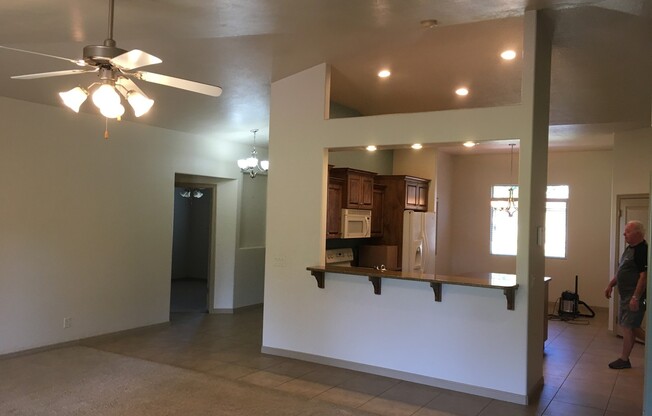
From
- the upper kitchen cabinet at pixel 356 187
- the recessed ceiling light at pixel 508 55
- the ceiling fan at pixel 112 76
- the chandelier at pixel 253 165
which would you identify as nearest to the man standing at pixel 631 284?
the recessed ceiling light at pixel 508 55

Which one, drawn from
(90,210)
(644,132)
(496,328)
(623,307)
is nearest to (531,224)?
(496,328)

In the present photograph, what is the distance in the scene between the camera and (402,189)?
739 centimetres

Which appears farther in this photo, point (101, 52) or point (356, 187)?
point (356, 187)

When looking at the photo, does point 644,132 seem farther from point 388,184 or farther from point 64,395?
point 64,395

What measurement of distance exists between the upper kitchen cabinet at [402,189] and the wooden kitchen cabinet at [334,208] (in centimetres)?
131

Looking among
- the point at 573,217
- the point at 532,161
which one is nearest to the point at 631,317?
the point at 532,161

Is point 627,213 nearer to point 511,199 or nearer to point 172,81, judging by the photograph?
point 511,199

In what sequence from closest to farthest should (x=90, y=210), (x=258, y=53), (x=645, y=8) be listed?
(x=645, y=8), (x=258, y=53), (x=90, y=210)

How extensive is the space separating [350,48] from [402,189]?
122 inches

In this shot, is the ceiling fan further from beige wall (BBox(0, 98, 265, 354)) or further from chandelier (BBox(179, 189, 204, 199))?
chandelier (BBox(179, 189, 204, 199))

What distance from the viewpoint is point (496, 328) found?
4285 millimetres

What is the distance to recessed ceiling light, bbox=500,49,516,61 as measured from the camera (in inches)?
184

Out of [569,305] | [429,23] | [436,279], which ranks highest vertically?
[429,23]

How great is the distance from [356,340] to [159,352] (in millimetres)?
2171
